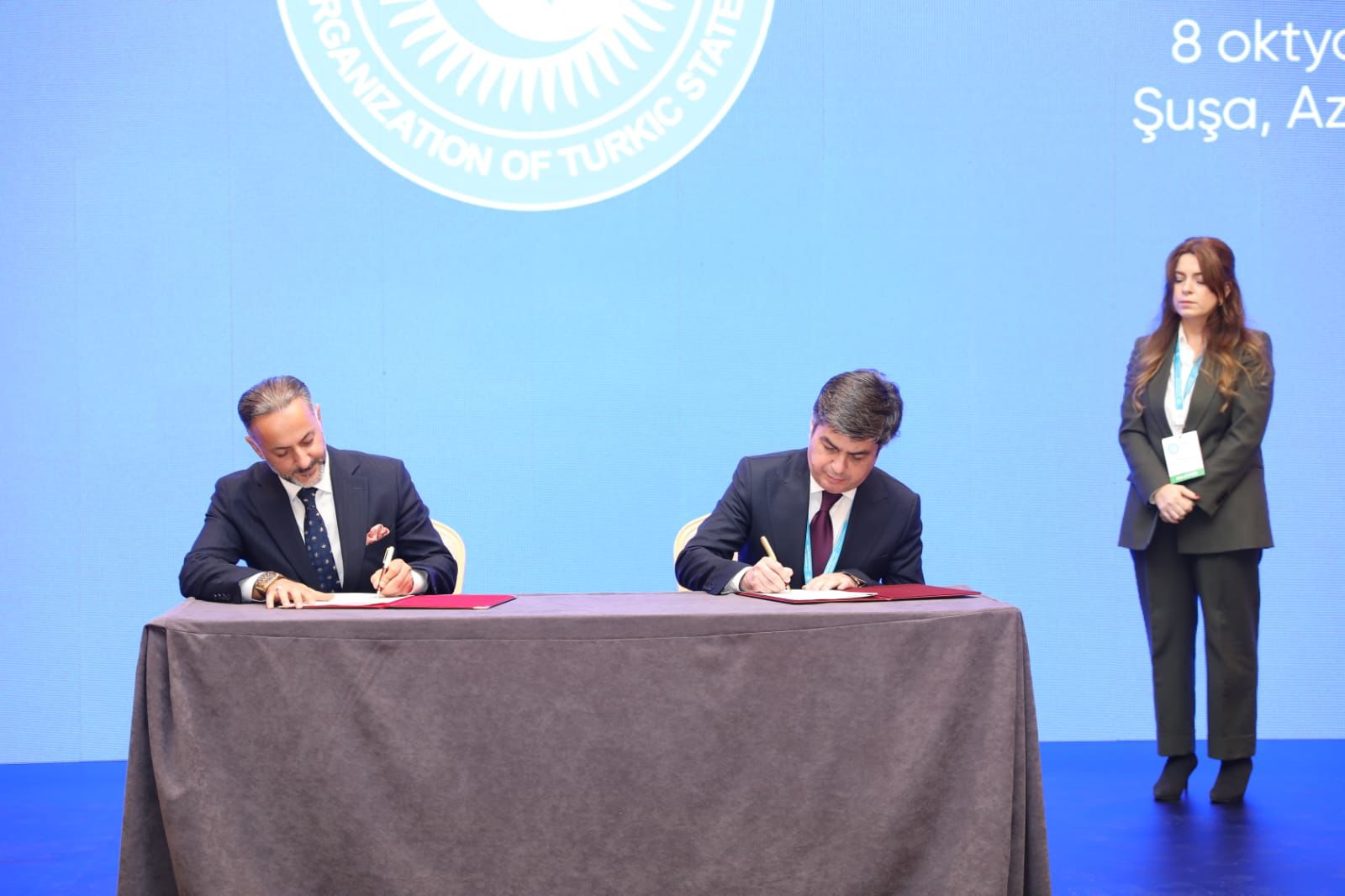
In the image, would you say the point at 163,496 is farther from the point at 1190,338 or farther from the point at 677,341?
the point at 1190,338

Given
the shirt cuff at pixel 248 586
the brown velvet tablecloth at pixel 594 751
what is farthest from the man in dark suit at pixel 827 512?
the shirt cuff at pixel 248 586

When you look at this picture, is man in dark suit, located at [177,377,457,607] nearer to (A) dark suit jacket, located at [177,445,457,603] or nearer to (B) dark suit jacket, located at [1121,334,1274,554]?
(A) dark suit jacket, located at [177,445,457,603]

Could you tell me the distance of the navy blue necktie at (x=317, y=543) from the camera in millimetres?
2641

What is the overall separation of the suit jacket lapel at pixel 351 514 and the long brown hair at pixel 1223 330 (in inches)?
83.3

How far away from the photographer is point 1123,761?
3.64m

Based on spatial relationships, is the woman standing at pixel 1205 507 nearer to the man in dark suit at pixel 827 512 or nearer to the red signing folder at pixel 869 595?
→ the man in dark suit at pixel 827 512

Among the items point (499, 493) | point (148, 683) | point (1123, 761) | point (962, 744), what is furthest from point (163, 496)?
point (1123, 761)

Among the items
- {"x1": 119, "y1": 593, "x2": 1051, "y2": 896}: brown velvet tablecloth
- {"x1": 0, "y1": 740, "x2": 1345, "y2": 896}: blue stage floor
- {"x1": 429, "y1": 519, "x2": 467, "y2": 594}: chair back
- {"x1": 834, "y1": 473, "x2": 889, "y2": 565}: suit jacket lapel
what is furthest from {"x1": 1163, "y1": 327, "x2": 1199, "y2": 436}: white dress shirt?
{"x1": 429, "y1": 519, "x2": 467, "y2": 594}: chair back

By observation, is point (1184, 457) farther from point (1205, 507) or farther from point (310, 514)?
point (310, 514)

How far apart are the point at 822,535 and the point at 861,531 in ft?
0.30

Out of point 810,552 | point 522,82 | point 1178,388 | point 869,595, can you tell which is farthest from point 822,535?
point 522,82

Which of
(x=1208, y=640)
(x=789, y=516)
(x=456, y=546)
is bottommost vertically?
(x=1208, y=640)

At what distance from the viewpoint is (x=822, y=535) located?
8.71 feet

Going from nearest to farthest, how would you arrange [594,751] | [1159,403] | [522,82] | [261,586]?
[594,751]
[261,586]
[1159,403]
[522,82]
